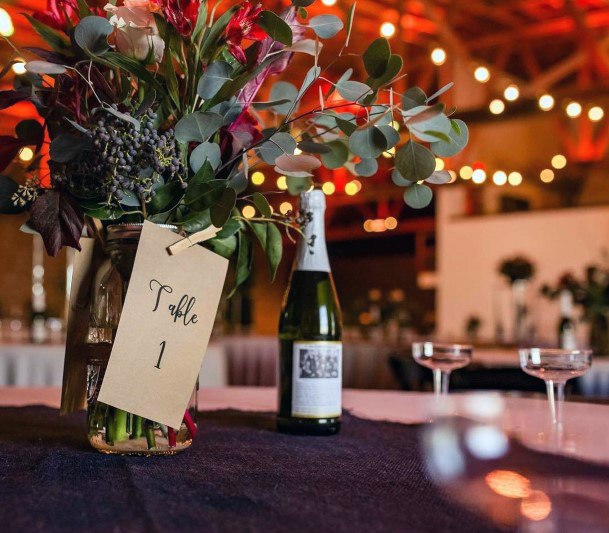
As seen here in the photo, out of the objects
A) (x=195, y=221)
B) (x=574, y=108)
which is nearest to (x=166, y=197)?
(x=195, y=221)

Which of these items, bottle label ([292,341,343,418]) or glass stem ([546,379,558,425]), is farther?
glass stem ([546,379,558,425])

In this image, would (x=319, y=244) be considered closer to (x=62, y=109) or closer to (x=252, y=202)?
(x=252, y=202)

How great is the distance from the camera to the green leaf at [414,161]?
33.8 inches

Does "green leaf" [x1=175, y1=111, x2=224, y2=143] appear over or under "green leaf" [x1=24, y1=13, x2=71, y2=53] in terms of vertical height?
under

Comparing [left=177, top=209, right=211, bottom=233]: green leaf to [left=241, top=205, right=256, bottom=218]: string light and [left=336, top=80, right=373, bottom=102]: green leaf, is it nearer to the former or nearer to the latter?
[left=241, top=205, right=256, bottom=218]: string light

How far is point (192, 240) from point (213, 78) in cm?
18

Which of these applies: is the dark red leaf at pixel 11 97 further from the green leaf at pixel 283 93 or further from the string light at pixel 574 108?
the string light at pixel 574 108

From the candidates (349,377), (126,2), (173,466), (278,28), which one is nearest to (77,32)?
(126,2)

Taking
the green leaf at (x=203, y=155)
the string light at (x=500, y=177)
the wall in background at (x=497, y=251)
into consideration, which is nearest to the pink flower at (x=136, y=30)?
the green leaf at (x=203, y=155)

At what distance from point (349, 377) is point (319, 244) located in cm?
400

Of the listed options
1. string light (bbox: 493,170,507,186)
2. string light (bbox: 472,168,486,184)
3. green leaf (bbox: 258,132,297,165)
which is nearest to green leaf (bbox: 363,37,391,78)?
green leaf (bbox: 258,132,297,165)

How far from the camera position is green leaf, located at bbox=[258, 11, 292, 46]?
77cm

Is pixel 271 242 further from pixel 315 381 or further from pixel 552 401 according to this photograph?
pixel 552 401

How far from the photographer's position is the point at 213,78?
0.80 metres
